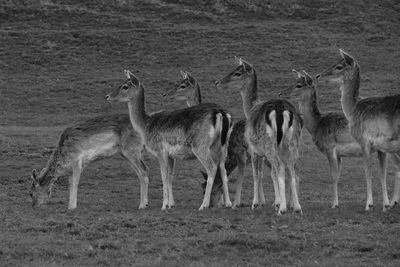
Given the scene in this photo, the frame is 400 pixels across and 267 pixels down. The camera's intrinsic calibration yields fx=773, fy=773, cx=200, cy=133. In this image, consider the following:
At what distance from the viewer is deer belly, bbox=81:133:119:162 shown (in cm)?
2003

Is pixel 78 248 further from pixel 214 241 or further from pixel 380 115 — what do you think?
pixel 380 115

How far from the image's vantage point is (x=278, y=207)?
1672 cm

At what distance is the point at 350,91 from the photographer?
59.3 ft

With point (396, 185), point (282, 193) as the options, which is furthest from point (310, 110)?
point (282, 193)

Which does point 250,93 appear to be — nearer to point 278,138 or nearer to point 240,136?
point 240,136

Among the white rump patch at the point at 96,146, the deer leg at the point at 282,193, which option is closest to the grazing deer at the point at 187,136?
the white rump patch at the point at 96,146

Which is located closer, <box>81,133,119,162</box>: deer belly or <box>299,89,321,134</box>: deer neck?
<box>299,89,321,134</box>: deer neck

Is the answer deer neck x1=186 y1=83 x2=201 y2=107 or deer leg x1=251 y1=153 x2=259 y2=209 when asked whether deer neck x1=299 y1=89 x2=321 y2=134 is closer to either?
deer leg x1=251 y1=153 x2=259 y2=209

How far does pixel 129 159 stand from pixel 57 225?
17.6ft

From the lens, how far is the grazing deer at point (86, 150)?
19.9 meters

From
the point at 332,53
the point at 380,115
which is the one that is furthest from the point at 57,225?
the point at 332,53

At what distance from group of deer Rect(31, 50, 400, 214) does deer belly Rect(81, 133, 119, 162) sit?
0.03 meters

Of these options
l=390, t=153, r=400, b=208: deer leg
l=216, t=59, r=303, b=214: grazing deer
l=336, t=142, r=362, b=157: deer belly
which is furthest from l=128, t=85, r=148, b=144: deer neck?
l=390, t=153, r=400, b=208: deer leg

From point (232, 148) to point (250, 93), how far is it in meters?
1.50
